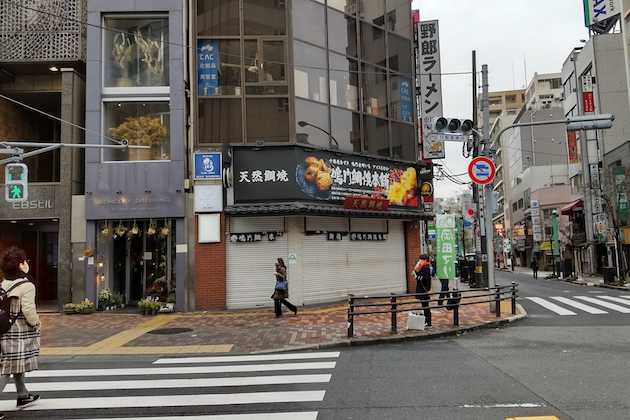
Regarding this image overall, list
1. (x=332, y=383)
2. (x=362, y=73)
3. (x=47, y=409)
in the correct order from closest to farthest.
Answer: (x=47, y=409)
(x=332, y=383)
(x=362, y=73)

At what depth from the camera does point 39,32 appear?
1867 centimetres

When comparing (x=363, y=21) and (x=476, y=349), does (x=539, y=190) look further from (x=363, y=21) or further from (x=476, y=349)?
(x=476, y=349)

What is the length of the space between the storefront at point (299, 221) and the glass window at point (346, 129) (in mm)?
530

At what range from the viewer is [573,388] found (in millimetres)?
7031

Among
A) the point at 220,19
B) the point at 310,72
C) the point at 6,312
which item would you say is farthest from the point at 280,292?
the point at 220,19

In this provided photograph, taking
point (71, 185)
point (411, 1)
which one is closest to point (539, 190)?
point (411, 1)

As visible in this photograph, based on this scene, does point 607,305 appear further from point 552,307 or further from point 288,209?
point 288,209

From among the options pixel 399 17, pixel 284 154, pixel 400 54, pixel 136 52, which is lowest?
pixel 284 154

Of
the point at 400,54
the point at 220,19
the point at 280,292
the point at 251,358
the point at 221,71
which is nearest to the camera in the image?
the point at 251,358

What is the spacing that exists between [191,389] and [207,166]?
10.9 metres

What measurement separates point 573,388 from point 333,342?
5075mm

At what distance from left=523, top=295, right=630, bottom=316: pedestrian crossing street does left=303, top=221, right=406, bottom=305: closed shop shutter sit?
540 centimetres

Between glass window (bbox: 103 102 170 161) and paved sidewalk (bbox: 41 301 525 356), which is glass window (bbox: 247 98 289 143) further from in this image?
paved sidewalk (bbox: 41 301 525 356)

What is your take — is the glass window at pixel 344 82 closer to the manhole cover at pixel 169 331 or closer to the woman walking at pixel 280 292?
the woman walking at pixel 280 292
